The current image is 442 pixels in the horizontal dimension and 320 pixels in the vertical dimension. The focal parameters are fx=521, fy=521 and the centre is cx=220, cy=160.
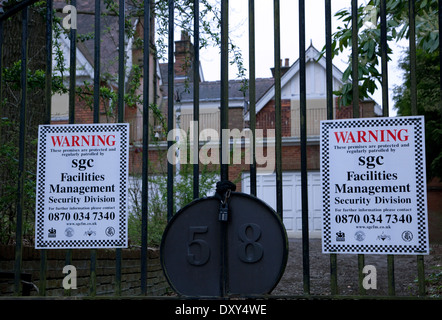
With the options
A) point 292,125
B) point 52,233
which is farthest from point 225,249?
point 292,125

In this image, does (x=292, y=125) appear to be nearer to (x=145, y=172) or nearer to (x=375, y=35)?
(x=375, y=35)

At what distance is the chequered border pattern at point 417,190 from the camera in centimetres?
295

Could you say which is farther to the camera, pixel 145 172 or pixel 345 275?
pixel 345 275

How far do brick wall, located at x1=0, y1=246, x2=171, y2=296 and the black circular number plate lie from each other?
68.7 inches

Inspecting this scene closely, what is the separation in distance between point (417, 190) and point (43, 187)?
7.46ft

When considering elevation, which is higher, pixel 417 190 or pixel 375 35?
pixel 375 35

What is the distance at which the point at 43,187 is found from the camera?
10.9 ft

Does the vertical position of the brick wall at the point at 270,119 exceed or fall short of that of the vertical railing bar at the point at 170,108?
it exceeds it

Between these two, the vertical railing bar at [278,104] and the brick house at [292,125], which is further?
the brick house at [292,125]

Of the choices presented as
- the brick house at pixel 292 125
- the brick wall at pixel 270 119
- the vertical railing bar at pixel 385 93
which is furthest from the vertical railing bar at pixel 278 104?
the brick wall at pixel 270 119

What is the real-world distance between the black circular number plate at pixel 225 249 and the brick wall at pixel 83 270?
5.72ft

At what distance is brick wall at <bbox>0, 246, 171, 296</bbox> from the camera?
187 inches

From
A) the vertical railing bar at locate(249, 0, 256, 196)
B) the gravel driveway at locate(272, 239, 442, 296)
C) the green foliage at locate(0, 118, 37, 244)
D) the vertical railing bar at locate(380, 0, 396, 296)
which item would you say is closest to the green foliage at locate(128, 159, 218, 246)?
the gravel driveway at locate(272, 239, 442, 296)

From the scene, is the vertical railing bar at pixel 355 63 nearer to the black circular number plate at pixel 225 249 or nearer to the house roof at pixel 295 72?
the black circular number plate at pixel 225 249
